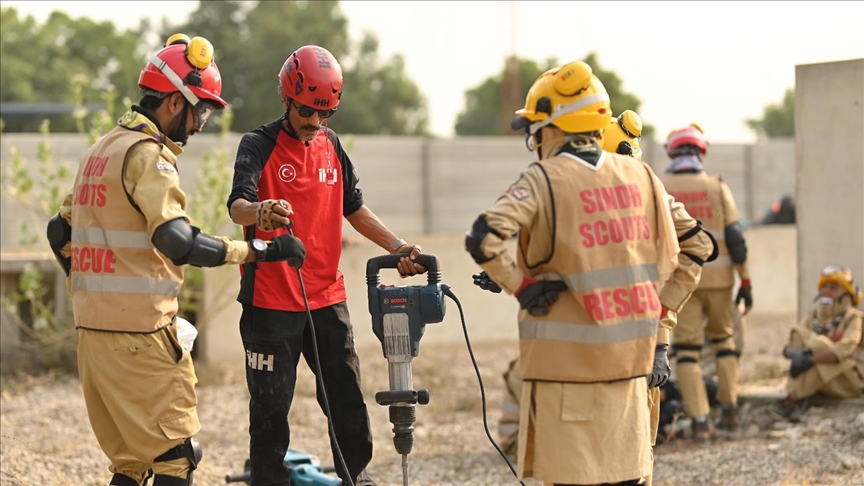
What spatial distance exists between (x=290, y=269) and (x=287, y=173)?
449 mm

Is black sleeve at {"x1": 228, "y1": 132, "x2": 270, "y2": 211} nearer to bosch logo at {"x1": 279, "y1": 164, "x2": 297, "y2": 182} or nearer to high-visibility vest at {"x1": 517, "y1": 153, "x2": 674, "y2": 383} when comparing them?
bosch logo at {"x1": 279, "y1": 164, "x2": 297, "y2": 182}

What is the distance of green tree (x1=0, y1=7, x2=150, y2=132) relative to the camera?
28969mm

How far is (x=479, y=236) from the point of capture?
4.33 meters

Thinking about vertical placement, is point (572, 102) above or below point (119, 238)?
above

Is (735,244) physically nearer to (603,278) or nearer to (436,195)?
(603,278)

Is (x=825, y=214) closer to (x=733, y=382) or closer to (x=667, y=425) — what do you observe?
(x=733, y=382)

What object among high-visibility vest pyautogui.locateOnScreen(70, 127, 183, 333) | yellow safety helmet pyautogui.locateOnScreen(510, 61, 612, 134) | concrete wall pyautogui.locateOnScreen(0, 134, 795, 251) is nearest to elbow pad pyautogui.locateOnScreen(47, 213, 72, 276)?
high-visibility vest pyautogui.locateOnScreen(70, 127, 183, 333)

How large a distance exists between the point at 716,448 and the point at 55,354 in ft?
21.4

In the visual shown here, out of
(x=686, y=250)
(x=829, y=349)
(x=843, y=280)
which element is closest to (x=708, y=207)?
(x=843, y=280)

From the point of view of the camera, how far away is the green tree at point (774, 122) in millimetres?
51928

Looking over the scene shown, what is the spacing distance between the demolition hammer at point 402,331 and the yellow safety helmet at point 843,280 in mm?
4985

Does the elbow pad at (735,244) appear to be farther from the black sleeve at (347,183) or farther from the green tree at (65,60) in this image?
the green tree at (65,60)

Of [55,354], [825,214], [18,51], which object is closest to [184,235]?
[825,214]

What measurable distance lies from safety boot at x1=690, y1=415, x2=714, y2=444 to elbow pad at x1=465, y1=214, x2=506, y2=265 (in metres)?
5.16
